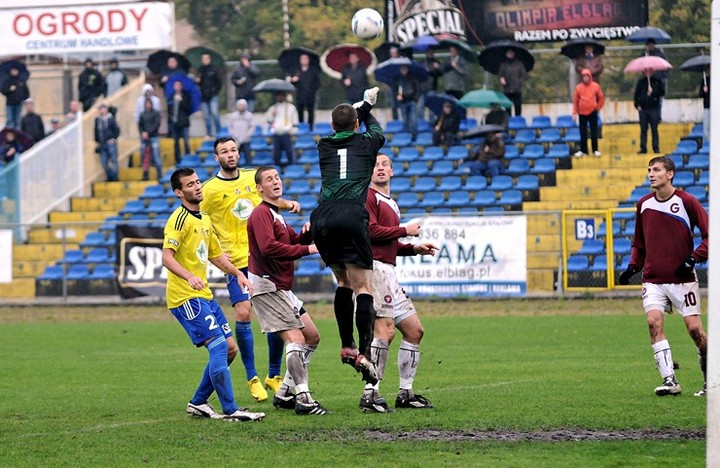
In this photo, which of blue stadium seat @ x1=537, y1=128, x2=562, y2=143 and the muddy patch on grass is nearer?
the muddy patch on grass

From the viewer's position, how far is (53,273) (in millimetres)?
27625

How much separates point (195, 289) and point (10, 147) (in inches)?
895

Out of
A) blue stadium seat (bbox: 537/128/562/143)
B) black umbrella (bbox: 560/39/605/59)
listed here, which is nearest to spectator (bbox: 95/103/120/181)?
blue stadium seat (bbox: 537/128/562/143)

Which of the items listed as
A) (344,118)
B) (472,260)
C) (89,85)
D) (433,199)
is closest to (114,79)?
(89,85)

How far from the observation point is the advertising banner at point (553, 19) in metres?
32.0

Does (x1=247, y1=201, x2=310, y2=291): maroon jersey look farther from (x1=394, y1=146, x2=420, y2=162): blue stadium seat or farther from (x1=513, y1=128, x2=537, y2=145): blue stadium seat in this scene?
(x1=513, y1=128, x2=537, y2=145): blue stadium seat

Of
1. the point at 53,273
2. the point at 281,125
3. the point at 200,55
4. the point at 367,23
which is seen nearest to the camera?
the point at 367,23

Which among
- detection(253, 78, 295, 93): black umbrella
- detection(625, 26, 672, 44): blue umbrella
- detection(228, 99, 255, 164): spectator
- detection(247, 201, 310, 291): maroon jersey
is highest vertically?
detection(625, 26, 672, 44): blue umbrella

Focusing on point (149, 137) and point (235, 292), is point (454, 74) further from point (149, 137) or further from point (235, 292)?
point (235, 292)

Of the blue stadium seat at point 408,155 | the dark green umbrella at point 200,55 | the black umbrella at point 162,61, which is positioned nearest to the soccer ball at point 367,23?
the blue stadium seat at point 408,155

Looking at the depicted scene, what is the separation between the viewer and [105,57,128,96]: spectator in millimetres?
34250

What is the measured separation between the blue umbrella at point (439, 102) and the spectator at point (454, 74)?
31 centimetres

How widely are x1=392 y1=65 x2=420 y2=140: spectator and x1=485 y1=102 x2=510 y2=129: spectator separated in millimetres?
1901

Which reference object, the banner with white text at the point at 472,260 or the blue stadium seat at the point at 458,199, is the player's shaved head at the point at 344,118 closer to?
the banner with white text at the point at 472,260
